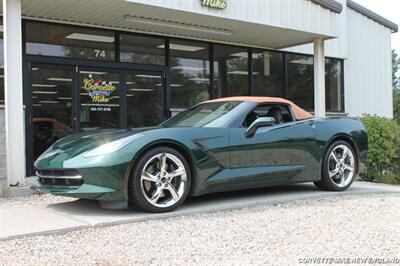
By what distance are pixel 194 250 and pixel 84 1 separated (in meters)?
5.68

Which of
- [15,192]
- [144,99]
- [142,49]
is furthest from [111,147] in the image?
A: [142,49]

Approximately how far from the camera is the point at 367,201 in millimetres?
6512

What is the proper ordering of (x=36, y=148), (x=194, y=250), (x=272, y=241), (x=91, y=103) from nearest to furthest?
(x=194, y=250) → (x=272, y=241) → (x=36, y=148) → (x=91, y=103)

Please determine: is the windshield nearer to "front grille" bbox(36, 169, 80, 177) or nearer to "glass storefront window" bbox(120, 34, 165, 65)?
"front grille" bbox(36, 169, 80, 177)

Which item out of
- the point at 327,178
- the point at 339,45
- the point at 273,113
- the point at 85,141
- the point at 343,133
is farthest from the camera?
the point at 339,45

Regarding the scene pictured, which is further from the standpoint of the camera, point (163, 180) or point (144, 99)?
point (144, 99)

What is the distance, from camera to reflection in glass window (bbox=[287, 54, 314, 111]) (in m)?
13.9

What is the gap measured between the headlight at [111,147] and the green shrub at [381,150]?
22.2 ft

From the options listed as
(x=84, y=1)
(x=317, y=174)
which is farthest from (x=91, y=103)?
(x=317, y=174)

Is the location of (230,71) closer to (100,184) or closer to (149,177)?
(149,177)

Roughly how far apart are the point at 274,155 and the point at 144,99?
5052 mm

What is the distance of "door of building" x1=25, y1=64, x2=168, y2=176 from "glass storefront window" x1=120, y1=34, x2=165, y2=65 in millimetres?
290

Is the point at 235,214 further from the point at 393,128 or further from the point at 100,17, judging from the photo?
the point at 393,128

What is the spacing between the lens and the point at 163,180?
545 cm
